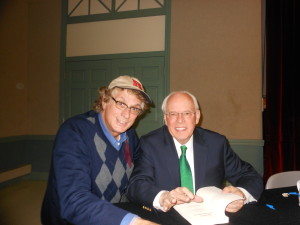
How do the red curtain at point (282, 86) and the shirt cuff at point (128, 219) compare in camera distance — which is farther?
the red curtain at point (282, 86)

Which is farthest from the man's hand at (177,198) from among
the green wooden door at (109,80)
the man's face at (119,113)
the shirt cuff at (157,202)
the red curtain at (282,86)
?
the green wooden door at (109,80)

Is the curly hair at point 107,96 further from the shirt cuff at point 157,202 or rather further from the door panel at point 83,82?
the door panel at point 83,82

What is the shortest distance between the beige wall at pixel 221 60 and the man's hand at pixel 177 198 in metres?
3.21

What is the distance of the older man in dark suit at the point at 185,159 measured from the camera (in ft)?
5.61

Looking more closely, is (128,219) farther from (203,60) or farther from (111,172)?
(203,60)

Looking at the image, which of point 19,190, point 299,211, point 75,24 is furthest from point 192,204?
point 75,24

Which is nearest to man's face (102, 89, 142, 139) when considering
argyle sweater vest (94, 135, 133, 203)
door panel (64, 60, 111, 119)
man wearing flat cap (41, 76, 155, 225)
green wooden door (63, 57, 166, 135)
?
man wearing flat cap (41, 76, 155, 225)

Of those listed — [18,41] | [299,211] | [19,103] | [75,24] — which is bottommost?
[299,211]

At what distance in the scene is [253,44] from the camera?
162 inches

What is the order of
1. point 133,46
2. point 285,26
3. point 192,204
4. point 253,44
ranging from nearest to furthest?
point 192,204
point 285,26
point 253,44
point 133,46

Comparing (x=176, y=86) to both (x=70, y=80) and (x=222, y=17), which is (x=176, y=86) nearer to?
(x=222, y=17)

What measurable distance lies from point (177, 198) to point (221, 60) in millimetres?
3566

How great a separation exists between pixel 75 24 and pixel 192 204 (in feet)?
15.9

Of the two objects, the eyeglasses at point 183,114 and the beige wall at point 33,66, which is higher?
the beige wall at point 33,66
